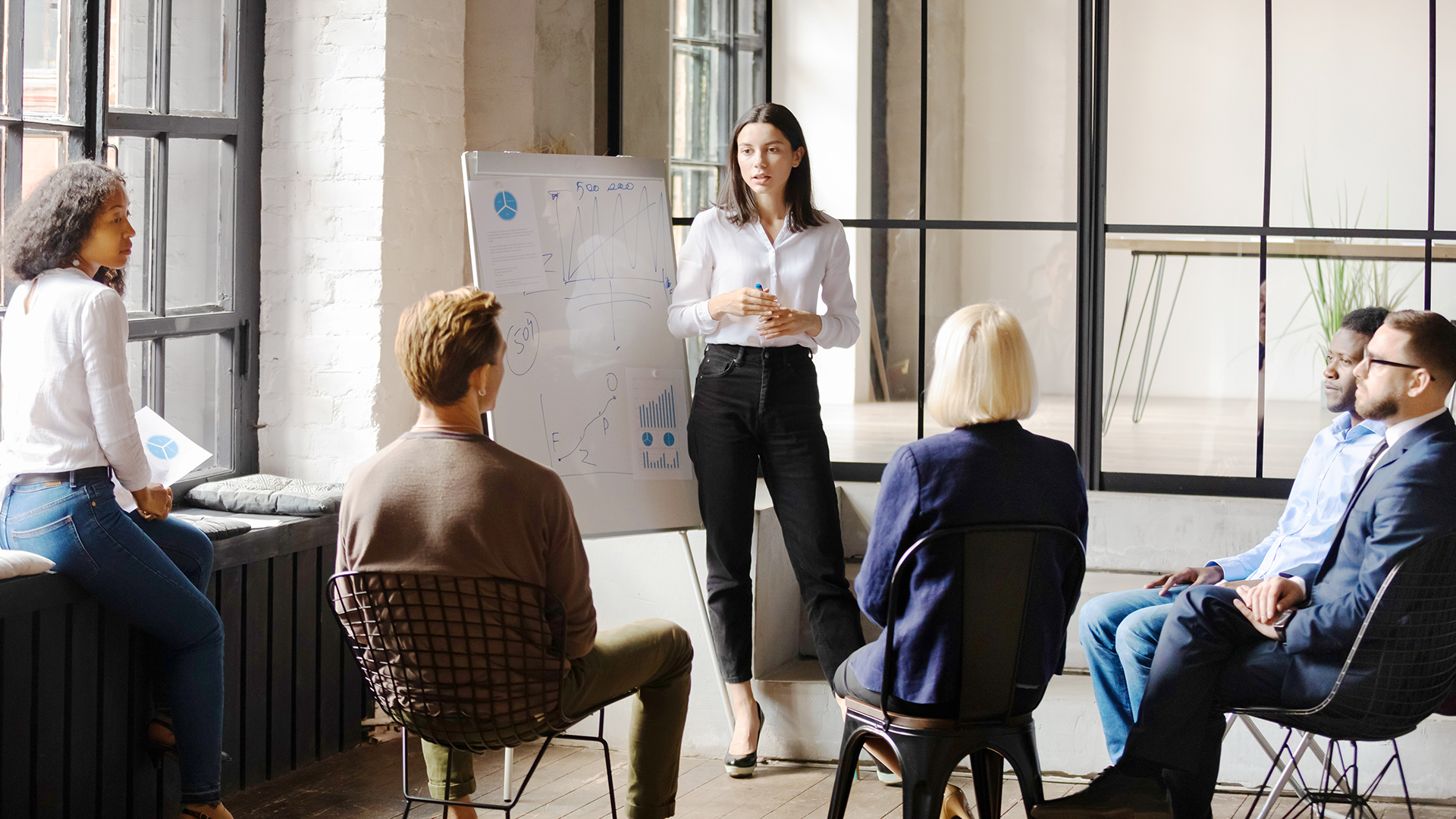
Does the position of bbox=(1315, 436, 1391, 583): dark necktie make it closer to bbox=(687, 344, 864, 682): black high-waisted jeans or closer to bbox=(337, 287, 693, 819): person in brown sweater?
bbox=(687, 344, 864, 682): black high-waisted jeans

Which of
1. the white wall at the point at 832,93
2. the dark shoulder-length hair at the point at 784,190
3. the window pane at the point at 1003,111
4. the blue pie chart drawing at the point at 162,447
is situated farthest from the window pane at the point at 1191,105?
the blue pie chart drawing at the point at 162,447

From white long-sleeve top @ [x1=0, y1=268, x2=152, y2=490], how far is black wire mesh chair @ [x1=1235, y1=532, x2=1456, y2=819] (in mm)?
2289

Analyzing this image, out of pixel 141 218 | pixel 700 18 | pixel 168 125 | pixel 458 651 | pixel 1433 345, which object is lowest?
pixel 458 651

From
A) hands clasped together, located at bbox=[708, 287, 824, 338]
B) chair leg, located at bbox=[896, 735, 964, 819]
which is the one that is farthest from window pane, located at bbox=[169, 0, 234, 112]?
chair leg, located at bbox=[896, 735, 964, 819]

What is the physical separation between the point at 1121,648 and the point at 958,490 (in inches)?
32.3

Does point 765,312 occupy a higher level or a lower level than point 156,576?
higher

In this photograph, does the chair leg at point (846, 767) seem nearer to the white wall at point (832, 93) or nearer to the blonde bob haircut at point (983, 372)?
the blonde bob haircut at point (983, 372)

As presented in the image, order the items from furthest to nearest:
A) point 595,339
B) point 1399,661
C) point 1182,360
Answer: point 1182,360, point 595,339, point 1399,661

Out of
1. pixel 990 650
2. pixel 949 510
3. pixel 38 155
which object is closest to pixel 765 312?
pixel 949 510

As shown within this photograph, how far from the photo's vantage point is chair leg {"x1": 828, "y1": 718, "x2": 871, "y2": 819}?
2.34m

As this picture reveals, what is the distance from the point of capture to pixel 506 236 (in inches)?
123

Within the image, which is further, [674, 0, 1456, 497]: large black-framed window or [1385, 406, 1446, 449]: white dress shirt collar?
[674, 0, 1456, 497]: large black-framed window

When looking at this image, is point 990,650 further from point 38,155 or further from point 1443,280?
point 1443,280

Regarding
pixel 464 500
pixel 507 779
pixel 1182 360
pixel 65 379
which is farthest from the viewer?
pixel 1182 360
